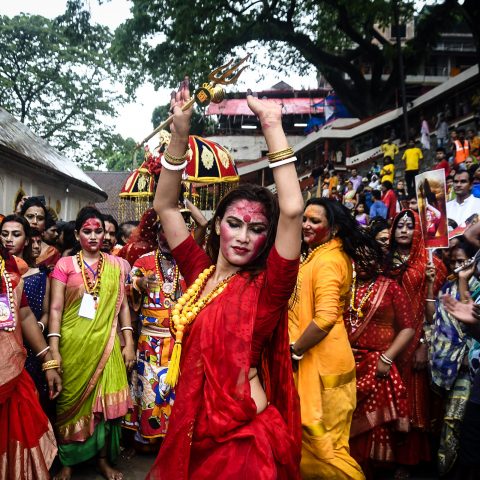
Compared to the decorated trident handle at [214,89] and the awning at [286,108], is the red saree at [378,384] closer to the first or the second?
the decorated trident handle at [214,89]

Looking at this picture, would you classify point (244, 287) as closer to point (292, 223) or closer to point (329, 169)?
point (292, 223)

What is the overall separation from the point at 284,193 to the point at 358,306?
239 cm

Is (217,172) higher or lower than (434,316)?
higher

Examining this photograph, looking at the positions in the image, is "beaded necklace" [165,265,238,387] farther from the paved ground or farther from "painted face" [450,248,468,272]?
"painted face" [450,248,468,272]

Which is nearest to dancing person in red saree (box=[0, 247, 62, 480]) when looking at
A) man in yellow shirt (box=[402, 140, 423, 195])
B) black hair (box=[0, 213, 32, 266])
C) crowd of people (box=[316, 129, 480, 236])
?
black hair (box=[0, 213, 32, 266])

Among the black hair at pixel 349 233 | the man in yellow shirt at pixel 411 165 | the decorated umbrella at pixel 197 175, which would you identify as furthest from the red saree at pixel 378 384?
the man in yellow shirt at pixel 411 165

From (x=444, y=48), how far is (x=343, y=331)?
3746 cm

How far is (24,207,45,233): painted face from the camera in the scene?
5121 millimetres

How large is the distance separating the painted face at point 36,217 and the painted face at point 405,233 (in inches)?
128

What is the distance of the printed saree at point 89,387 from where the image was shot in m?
4.08

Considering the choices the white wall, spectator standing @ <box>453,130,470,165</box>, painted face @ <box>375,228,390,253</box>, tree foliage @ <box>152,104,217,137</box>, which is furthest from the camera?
tree foliage @ <box>152,104,217,137</box>

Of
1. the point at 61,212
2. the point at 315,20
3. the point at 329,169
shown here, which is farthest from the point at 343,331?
the point at 315,20

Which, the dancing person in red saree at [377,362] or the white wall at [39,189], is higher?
the white wall at [39,189]

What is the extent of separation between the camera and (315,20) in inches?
877
